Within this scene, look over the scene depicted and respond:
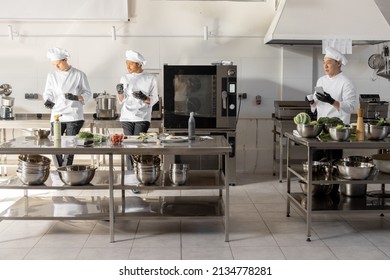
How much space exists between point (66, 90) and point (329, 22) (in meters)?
3.31

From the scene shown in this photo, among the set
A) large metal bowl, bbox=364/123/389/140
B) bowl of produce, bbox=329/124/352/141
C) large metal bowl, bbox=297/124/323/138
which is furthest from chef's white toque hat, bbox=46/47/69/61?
large metal bowl, bbox=364/123/389/140

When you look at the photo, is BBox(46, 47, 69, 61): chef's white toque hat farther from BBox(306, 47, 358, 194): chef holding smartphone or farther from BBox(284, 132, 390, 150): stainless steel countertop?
BBox(284, 132, 390, 150): stainless steel countertop

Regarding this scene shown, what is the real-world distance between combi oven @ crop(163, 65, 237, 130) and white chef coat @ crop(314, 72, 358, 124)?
1353 millimetres

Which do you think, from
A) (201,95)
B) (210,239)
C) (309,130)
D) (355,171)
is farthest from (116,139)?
(201,95)

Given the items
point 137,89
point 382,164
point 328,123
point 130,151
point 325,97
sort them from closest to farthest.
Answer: point 130,151, point 328,123, point 382,164, point 325,97, point 137,89

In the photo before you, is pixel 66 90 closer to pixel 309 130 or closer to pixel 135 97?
A: pixel 135 97

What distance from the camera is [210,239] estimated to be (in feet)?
14.2

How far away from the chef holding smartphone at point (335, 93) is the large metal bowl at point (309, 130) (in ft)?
2.58

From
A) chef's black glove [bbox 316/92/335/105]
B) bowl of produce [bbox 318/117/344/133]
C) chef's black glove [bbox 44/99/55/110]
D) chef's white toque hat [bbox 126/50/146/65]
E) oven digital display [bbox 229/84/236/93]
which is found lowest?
bowl of produce [bbox 318/117/344/133]

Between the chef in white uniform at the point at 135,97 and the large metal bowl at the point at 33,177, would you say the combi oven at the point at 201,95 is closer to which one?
the chef in white uniform at the point at 135,97

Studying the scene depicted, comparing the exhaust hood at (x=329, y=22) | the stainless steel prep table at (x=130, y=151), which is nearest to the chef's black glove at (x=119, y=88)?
the stainless steel prep table at (x=130, y=151)

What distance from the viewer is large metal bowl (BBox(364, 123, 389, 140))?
4.36m
